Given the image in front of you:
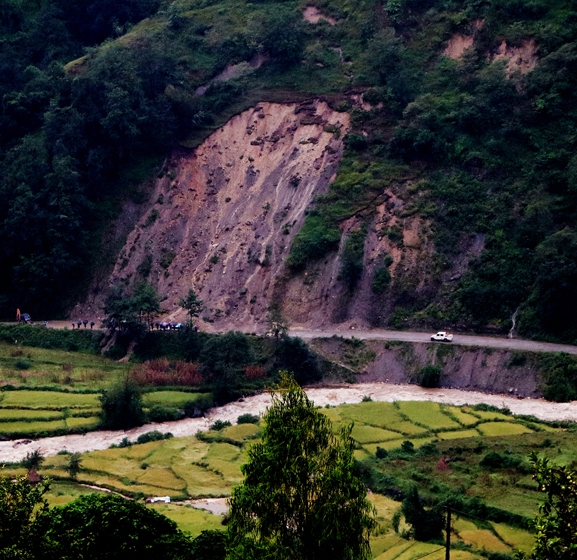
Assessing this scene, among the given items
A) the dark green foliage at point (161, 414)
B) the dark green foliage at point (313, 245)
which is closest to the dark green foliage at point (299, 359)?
the dark green foliage at point (313, 245)

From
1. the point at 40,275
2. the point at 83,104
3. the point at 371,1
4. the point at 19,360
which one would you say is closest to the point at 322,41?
the point at 371,1

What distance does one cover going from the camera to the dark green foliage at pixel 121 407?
51.2 m

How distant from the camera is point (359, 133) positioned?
7062cm

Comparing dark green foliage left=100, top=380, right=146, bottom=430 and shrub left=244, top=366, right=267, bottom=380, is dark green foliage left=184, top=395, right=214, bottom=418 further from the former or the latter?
shrub left=244, top=366, right=267, bottom=380

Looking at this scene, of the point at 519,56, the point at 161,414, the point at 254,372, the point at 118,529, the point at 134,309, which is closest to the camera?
the point at 118,529

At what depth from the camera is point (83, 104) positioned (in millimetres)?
71875

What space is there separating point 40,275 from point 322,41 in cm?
2729

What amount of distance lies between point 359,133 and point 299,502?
48644 mm

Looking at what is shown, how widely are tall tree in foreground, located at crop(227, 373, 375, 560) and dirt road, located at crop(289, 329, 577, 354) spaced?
3307 cm

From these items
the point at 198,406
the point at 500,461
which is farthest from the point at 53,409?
the point at 500,461

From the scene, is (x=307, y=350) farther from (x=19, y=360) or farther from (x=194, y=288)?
(x=19, y=360)

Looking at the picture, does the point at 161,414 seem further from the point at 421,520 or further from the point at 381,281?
the point at 421,520

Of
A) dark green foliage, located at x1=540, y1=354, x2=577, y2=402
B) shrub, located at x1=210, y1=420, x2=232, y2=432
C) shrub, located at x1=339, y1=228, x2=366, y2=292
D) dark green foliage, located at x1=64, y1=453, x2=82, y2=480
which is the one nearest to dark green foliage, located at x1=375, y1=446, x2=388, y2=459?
shrub, located at x1=210, y1=420, x2=232, y2=432

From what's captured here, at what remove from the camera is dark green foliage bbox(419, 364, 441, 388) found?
56344 mm
